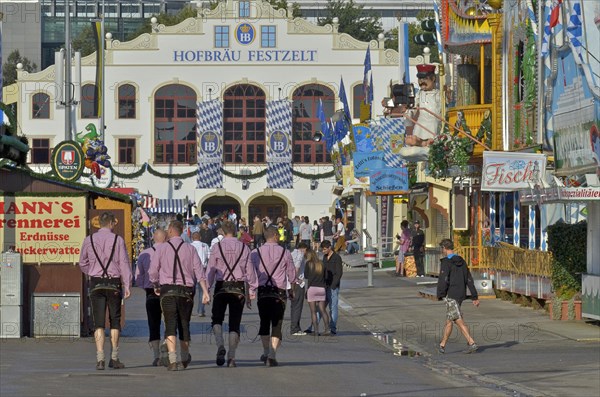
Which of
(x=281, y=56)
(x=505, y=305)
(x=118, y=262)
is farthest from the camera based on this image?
(x=281, y=56)

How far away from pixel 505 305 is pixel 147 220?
63.9 ft

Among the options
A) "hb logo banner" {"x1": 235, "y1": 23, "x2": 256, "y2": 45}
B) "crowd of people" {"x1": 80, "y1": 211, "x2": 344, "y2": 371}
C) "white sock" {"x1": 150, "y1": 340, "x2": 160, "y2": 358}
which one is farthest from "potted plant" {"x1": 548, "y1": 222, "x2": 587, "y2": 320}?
"hb logo banner" {"x1": 235, "y1": 23, "x2": 256, "y2": 45}

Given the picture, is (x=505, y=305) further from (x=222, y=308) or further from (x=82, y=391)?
(x=82, y=391)

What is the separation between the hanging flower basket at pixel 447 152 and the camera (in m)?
34.5

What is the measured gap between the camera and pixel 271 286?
17.7 m

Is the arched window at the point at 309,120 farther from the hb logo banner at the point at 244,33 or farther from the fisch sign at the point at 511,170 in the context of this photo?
the fisch sign at the point at 511,170

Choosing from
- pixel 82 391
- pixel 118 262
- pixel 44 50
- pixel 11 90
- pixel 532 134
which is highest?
pixel 44 50

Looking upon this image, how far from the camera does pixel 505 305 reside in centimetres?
2964

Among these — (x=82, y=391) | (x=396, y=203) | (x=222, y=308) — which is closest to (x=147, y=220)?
(x=396, y=203)

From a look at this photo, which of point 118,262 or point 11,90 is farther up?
point 11,90

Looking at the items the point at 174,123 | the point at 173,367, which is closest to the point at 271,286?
the point at 173,367

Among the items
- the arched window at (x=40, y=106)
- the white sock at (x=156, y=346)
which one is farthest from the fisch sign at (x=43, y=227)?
the arched window at (x=40, y=106)

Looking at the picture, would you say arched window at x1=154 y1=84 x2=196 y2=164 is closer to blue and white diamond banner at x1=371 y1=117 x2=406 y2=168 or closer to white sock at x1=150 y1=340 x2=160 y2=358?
blue and white diamond banner at x1=371 y1=117 x2=406 y2=168

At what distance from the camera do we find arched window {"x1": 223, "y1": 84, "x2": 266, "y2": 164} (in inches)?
3115
